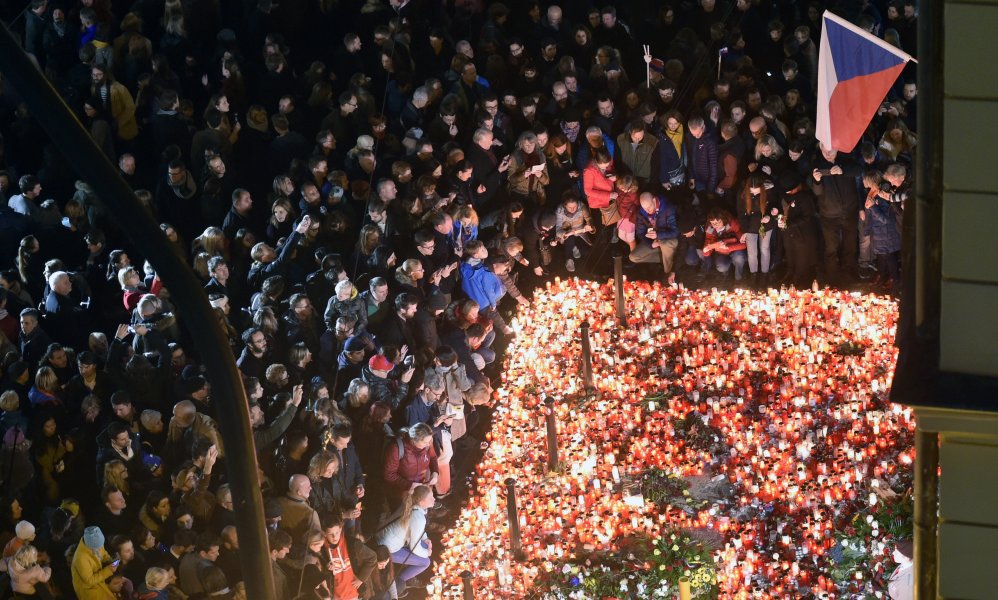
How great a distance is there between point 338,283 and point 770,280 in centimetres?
566

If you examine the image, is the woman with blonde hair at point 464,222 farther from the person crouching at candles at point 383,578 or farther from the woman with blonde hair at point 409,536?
the person crouching at candles at point 383,578

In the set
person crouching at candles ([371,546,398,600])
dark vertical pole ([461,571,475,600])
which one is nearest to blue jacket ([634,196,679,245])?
person crouching at candles ([371,546,398,600])

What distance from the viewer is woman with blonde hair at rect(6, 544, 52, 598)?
33.0ft

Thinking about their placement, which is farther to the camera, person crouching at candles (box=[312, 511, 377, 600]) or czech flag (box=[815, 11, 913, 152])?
czech flag (box=[815, 11, 913, 152])

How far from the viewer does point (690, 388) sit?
13.3 metres

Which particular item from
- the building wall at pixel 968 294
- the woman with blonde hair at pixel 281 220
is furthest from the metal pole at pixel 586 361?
the building wall at pixel 968 294

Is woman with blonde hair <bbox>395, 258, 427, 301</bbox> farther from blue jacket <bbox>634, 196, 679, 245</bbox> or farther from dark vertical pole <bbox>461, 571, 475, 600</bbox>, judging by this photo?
dark vertical pole <bbox>461, 571, 475, 600</bbox>

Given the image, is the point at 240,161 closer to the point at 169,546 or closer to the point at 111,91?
the point at 111,91

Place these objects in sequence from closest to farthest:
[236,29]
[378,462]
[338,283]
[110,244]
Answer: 1. [378,462]
2. [338,283]
3. [110,244]
4. [236,29]

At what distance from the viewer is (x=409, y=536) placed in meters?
11.2

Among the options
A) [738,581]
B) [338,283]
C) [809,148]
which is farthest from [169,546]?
[809,148]

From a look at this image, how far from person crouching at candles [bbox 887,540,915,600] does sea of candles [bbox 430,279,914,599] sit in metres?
0.48

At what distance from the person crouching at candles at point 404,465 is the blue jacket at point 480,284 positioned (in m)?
3.07

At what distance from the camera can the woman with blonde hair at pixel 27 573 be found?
1007cm
